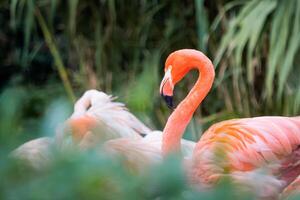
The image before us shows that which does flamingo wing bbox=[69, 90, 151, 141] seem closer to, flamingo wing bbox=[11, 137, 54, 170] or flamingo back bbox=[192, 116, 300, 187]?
flamingo back bbox=[192, 116, 300, 187]

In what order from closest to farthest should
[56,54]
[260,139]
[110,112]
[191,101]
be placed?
[260,139]
[191,101]
[110,112]
[56,54]

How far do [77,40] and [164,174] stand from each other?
186 inches

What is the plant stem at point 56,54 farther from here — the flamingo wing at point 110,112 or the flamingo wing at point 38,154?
the flamingo wing at point 38,154

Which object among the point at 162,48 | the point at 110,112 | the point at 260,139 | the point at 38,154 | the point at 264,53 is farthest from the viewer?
the point at 162,48

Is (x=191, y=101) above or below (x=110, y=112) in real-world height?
above

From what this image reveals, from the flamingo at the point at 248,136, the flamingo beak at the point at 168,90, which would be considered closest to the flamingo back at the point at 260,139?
the flamingo at the point at 248,136

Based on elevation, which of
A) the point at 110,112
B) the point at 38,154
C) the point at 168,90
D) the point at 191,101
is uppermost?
the point at 38,154

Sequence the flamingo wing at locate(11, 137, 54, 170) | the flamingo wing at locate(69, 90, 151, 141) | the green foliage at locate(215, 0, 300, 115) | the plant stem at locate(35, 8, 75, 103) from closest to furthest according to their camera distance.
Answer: the flamingo wing at locate(11, 137, 54, 170)
the flamingo wing at locate(69, 90, 151, 141)
the green foliage at locate(215, 0, 300, 115)
the plant stem at locate(35, 8, 75, 103)

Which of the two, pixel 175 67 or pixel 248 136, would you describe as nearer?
pixel 248 136

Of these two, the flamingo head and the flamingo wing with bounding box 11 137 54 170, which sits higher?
the flamingo wing with bounding box 11 137 54 170

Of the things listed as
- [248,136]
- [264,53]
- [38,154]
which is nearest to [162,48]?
[264,53]

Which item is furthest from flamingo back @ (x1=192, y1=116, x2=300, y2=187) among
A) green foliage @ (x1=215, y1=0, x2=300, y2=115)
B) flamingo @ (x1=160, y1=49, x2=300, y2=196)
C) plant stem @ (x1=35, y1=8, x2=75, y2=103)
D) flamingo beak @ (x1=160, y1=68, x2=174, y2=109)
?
plant stem @ (x1=35, y1=8, x2=75, y2=103)

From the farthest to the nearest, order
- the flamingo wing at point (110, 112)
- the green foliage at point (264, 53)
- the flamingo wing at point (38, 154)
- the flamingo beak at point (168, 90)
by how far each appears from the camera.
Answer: the green foliage at point (264, 53) → the flamingo wing at point (110, 112) → the flamingo beak at point (168, 90) → the flamingo wing at point (38, 154)

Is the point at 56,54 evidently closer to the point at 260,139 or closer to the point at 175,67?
the point at 175,67
